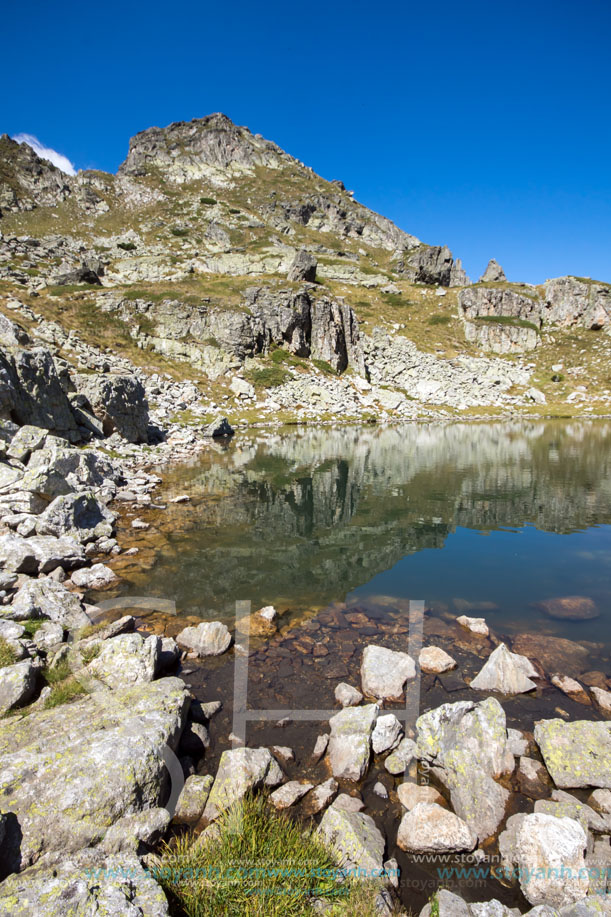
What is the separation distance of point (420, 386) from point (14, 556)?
7432cm

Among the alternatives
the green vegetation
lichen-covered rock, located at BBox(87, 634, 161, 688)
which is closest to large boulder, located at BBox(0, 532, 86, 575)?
lichen-covered rock, located at BBox(87, 634, 161, 688)

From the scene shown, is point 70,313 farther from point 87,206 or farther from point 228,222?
point 87,206

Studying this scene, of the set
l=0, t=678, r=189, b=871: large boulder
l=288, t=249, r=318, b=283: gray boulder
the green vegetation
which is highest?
l=288, t=249, r=318, b=283: gray boulder

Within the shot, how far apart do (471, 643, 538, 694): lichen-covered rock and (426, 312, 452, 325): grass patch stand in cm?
9478

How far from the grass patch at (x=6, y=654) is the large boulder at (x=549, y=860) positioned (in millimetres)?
7393

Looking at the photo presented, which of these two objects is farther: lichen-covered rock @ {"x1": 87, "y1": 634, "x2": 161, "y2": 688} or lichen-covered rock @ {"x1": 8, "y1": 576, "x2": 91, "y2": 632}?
lichen-covered rock @ {"x1": 8, "y1": 576, "x2": 91, "y2": 632}

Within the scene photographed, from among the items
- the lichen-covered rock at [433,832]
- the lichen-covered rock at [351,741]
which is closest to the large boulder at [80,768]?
the lichen-covered rock at [351,741]

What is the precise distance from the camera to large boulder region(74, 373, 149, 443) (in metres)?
30.0

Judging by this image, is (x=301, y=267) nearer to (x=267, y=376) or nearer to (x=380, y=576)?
(x=267, y=376)

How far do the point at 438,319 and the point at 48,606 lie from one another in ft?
322

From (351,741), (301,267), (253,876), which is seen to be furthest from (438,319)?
(253,876)

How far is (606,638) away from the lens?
9.78 metres

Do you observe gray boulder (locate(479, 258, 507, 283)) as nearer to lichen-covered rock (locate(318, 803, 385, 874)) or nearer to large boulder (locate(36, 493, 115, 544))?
large boulder (locate(36, 493, 115, 544))

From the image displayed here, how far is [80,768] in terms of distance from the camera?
461 cm
